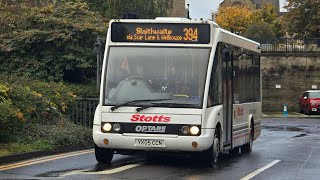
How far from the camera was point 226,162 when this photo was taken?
1412 centimetres

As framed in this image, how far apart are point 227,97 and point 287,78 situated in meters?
37.6

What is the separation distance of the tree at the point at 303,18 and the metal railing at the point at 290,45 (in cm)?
823

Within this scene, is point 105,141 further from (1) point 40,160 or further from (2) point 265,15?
(2) point 265,15

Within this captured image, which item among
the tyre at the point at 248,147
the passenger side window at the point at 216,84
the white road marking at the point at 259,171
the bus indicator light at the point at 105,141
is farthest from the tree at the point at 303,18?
the bus indicator light at the point at 105,141

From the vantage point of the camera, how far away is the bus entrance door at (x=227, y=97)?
44.3 ft

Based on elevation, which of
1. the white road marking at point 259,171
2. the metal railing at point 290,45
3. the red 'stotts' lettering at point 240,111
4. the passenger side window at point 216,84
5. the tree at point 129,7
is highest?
the tree at point 129,7

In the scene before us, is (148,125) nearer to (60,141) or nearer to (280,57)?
(60,141)

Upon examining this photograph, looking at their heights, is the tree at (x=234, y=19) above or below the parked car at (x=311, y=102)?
above

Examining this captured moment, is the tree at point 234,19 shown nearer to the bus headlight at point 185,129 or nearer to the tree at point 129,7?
the tree at point 129,7

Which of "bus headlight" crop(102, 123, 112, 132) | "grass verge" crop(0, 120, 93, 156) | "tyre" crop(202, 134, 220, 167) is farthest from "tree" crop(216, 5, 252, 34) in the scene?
"bus headlight" crop(102, 123, 112, 132)

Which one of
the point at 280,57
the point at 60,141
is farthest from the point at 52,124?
the point at 280,57

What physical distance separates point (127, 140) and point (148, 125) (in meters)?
0.48

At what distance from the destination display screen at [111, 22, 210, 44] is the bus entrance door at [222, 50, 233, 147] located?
826 mm

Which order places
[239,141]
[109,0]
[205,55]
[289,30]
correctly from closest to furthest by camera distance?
[205,55] < [239,141] < [109,0] < [289,30]
